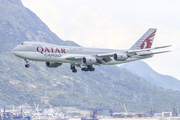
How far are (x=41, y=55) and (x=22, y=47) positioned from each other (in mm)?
4692

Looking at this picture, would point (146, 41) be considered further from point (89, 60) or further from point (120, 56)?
point (89, 60)

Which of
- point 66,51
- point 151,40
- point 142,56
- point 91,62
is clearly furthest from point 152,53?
point 66,51

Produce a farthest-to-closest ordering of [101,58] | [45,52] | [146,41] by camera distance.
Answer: [146,41]
[101,58]
[45,52]

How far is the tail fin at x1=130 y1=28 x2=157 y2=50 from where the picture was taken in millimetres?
98000

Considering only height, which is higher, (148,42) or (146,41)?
(146,41)

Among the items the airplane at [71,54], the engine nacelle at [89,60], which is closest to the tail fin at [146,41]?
the airplane at [71,54]

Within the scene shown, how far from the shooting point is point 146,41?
98312 mm

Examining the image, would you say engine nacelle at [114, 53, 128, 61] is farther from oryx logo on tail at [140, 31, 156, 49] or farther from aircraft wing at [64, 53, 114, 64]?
oryx logo on tail at [140, 31, 156, 49]

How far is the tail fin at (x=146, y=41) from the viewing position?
9800 centimetres

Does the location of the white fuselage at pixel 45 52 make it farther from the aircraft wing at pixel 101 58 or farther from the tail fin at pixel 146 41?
the tail fin at pixel 146 41

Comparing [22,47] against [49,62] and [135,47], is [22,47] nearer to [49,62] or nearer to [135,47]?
[49,62]

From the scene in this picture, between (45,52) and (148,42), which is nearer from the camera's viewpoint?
(45,52)

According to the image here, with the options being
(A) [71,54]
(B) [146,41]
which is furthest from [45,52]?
(B) [146,41]

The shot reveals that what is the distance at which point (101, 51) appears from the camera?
90.8m
